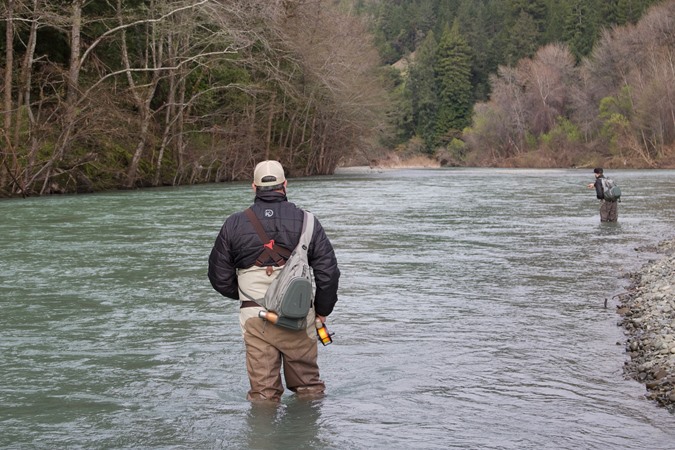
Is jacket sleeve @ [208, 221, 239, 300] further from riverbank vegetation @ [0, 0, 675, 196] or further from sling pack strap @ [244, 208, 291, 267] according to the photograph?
riverbank vegetation @ [0, 0, 675, 196]

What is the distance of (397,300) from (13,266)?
6.21 meters


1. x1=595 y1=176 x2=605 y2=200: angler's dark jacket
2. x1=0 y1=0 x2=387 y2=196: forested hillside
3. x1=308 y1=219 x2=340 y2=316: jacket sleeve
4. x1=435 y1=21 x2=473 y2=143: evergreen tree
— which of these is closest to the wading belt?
x1=308 y1=219 x2=340 y2=316: jacket sleeve

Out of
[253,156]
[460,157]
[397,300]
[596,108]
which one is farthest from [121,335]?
[460,157]

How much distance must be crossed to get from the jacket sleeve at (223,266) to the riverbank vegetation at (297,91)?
25983mm

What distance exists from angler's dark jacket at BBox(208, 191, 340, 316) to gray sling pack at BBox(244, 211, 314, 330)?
71 millimetres

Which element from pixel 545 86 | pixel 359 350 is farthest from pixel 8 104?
pixel 545 86

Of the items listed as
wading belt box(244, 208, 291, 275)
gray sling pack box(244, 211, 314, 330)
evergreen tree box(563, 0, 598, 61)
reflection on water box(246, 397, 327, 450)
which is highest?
evergreen tree box(563, 0, 598, 61)

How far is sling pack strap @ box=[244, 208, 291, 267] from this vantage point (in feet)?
20.8

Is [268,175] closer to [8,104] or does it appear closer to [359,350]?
[359,350]

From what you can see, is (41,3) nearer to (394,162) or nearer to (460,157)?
(394,162)

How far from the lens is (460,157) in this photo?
11712 centimetres

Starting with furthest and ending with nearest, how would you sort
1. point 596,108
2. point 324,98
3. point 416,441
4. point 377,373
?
point 596,108 < point 324,98 < point 377,373 < point 416,441

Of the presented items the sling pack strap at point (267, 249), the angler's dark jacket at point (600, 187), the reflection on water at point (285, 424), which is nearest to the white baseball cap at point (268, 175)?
the sling pack strap at point (267, 249)

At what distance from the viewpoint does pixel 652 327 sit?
9.75 metres
